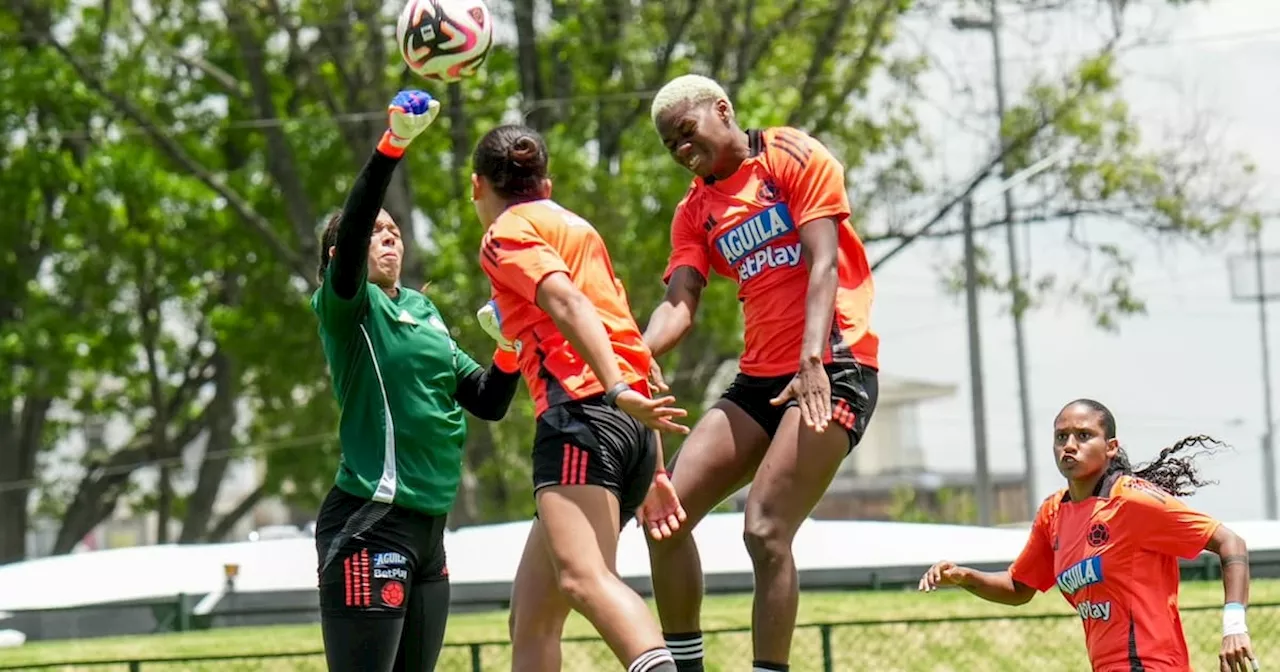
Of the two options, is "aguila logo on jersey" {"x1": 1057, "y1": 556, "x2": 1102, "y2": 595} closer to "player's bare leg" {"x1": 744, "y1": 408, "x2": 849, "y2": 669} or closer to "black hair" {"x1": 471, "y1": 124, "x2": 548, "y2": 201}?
"player's bare leg" {"x1": 744, "y1": 408, "x2": 849, "y2": 669}

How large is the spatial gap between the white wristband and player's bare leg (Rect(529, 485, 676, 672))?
2197 mm

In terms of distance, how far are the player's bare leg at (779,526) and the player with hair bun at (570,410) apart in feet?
1.53

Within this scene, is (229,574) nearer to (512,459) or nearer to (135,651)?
(135,651)

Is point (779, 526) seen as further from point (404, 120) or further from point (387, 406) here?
point (404, 120)

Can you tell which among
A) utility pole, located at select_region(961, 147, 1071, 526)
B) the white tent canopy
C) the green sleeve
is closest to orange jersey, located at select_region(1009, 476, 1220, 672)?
the green sleeve

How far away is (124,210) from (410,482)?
27.0m

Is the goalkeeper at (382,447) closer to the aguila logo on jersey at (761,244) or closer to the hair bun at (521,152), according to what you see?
the hair bun at (521,152)

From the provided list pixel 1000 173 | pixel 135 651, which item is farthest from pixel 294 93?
pixel 135 651

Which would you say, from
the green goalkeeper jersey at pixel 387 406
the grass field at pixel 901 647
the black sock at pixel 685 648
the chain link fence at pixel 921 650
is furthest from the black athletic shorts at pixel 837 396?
the chain link fence at pixel 921 650

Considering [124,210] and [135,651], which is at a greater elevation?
[124,210]

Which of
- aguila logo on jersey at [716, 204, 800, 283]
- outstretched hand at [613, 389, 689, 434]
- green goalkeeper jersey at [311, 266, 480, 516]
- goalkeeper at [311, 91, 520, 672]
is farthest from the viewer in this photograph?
aguila logo on jersey at [716, 204, 800, 283]

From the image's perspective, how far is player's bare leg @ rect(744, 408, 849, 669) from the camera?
6527 mm

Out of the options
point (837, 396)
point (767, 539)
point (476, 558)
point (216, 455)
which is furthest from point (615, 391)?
point (216, 455)

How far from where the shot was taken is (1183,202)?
96.1 feet
